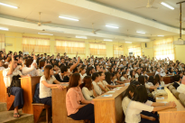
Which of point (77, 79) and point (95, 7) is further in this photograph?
point (95, 7)

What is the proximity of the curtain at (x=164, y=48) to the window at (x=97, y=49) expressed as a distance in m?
6.20

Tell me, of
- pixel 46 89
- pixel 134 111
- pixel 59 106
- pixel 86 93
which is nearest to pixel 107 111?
pixel 134 111

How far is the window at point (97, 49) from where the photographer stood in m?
17.0

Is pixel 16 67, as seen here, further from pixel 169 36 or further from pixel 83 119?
pixel 169 36

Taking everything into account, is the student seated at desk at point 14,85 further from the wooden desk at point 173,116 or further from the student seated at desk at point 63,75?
the wooden desk at point 173,116

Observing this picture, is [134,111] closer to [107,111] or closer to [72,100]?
[107,111]

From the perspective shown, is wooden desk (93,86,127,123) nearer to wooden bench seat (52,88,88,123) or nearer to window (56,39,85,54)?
wooden bench seat (52,88,88,123)

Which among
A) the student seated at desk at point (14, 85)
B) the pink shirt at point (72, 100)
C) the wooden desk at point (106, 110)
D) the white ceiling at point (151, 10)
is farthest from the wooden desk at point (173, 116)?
the white ceiling at point (151, 10)

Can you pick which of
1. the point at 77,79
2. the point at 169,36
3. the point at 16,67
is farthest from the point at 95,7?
the point at 169,36

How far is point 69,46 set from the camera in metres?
15.2

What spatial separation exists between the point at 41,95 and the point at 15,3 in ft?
21.2

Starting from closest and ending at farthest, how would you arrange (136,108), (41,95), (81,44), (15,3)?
(136,108) → (41,95) → (15,3) → (81,44)

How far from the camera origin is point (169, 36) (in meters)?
16.7

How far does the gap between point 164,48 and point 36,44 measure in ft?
44.7
